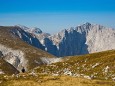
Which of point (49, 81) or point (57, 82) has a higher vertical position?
point (49, 81)

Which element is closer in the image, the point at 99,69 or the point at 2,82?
the point at 2,82

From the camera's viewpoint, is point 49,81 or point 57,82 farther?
point 49,81

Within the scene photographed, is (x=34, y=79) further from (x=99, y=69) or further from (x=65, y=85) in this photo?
(x=99, y=69)

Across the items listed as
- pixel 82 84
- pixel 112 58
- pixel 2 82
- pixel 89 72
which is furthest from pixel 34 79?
pixel 112 58

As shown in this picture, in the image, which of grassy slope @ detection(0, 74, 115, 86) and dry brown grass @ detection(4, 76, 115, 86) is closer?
dry brown grass @ detection(4, 76, 115, 86)

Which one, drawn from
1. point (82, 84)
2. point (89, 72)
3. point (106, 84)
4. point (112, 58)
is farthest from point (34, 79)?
point (112, 58)

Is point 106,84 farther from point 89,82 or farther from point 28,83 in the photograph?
point 28,83

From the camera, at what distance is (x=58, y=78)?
5644 centimetres

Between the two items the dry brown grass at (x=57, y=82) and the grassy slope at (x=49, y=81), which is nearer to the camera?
the dry brown grass at (x=57, y=82)

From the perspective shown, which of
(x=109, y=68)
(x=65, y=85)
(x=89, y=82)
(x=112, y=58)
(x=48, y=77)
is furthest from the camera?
(x=112, y=58)

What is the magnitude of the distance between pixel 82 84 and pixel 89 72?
95.6 feet

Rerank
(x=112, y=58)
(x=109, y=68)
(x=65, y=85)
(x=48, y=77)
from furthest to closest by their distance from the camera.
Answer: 1. (x=112, y=58)
2. (x=109, y=68)
3. (x=48, y=77)
4. (x=65, y=85)

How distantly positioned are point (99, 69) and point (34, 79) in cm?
2933

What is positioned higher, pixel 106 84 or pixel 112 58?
pixel 112 58
